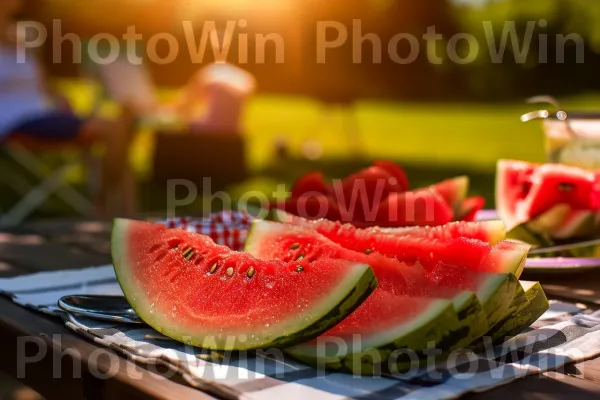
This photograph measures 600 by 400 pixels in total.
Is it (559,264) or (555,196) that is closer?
(559,264)

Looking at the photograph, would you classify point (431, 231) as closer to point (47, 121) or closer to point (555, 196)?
point (555, 196)

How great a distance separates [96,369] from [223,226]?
2.20 feet

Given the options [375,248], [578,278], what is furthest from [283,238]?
[578,278]

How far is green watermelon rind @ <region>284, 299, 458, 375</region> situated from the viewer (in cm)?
80

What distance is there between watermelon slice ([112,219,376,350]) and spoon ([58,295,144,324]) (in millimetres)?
31

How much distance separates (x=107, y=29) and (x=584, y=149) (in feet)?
39.3

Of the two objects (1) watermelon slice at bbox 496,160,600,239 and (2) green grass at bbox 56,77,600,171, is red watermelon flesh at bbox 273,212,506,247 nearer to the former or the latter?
(1) watermelon slice at bbox 496,160,600,239

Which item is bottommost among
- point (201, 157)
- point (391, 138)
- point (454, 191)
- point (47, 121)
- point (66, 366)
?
point (66, 366)

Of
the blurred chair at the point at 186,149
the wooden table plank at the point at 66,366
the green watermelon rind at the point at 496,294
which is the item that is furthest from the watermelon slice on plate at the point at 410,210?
the blurred chair at the point at 186,149

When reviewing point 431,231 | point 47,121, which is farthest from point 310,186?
point 47,121

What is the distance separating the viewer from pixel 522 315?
35.7 inches

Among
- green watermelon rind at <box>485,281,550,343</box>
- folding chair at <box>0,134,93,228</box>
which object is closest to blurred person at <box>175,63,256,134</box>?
folding chair at <box>0,134,93,228</box>

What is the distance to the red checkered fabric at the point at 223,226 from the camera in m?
1.46

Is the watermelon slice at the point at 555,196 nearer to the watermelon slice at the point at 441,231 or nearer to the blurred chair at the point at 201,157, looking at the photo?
the watermelon slice at the point at 441,231
